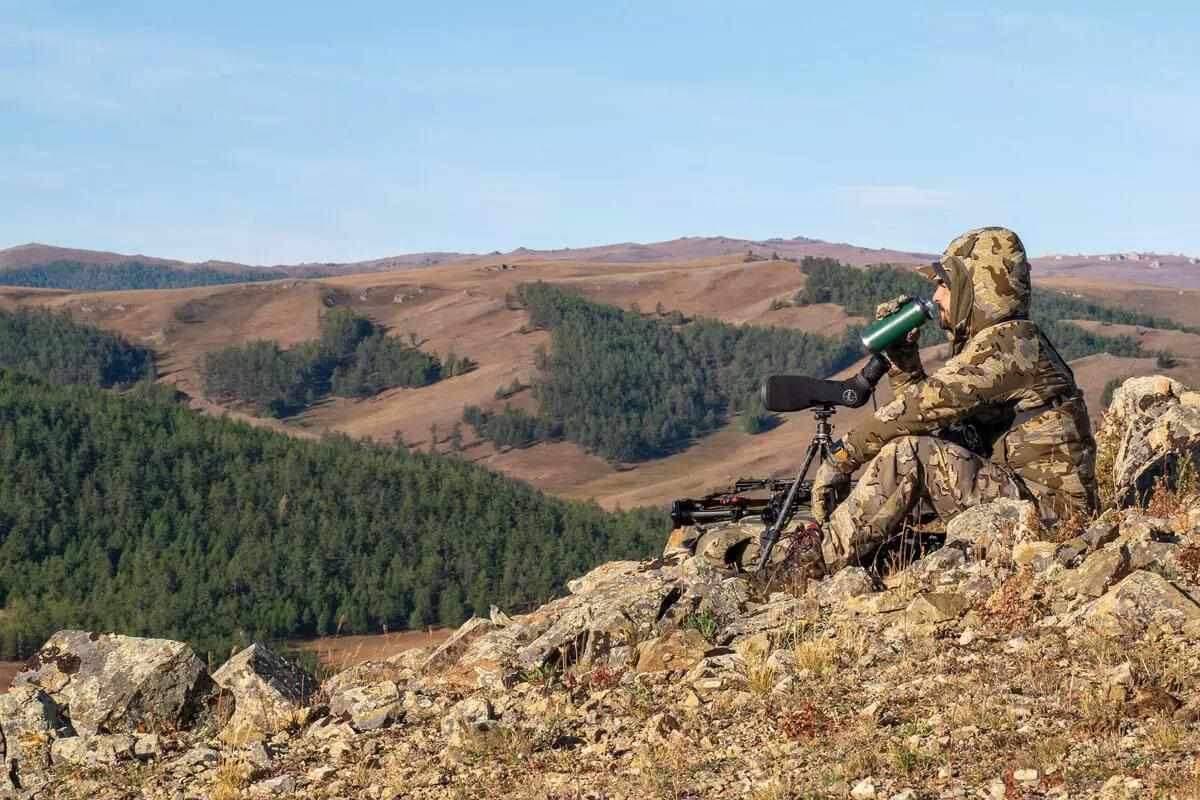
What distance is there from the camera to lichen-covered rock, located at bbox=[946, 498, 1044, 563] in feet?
35.2

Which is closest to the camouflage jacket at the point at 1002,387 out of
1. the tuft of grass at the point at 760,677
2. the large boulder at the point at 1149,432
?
the tuft of grass at the point at 760,677

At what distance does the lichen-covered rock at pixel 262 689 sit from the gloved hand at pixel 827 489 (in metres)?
4.23

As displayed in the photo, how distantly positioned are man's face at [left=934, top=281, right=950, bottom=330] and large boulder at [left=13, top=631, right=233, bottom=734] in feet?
19.8

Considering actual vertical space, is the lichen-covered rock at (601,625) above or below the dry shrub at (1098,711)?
below

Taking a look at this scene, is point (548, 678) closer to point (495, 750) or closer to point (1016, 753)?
point (495, 750)

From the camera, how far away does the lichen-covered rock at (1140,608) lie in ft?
29.4

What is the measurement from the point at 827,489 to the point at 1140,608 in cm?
284

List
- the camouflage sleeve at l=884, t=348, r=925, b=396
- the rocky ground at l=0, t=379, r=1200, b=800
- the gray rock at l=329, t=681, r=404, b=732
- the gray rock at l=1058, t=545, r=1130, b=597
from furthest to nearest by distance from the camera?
1. the camouflage sleeve at l=884, t=348, r=925, b=396
2. the gray rock at l=1058, t=545, r=1130, b=597
3. the gray rock at l=329, t=681, r=404, b=732
4. the rocky ground at l=0, t=379, r=1200, b=800

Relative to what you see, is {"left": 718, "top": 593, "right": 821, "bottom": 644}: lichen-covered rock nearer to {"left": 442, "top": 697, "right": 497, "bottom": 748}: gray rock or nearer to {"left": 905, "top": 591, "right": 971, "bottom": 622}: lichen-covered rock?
{"left": 905, "top": 591, "right": 971, "bottom": 622}: lichen-covered rock

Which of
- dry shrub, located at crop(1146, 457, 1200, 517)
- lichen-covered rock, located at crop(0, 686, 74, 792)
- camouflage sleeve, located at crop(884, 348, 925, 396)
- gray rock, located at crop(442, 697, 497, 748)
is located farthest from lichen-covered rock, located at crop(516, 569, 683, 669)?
dry shrub, located at crop(1146, 457, 1200, 517)

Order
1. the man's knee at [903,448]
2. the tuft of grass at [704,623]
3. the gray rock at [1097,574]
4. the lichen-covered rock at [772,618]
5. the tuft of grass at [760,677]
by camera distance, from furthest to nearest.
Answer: the man's knee at [903,448] < the tuft of grass at [704,623] < the lichen-covered rock at [772,618] < the gray rock at [1097,574] < the tuft of grass at [760,677]

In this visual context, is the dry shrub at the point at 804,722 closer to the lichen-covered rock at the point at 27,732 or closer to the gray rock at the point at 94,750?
the gray rock at the point at 94,750

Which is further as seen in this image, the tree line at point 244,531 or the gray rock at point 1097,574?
the tree line at point 244,531

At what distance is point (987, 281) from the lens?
10.6 m
